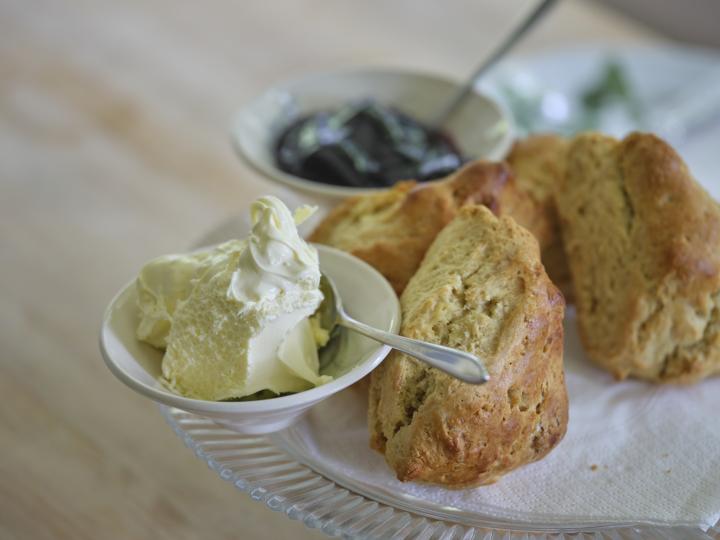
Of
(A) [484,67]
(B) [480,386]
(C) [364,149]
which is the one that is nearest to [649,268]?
(B) [480,386]

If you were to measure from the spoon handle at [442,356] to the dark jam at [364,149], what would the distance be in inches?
29.1

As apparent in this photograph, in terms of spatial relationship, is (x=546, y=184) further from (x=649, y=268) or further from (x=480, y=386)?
(x=480, y=386)

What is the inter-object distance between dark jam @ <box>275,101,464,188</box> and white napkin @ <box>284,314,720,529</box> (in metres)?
0.63

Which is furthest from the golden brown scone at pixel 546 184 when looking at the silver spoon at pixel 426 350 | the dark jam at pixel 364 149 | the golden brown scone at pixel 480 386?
the silver spoon at pixel 426 350

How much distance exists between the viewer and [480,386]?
1.07 meters

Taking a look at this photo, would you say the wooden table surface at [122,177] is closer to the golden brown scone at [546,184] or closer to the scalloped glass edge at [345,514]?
the scalloped glass edge at [345,514]

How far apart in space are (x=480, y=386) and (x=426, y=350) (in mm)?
99

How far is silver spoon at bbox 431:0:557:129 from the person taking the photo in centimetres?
203

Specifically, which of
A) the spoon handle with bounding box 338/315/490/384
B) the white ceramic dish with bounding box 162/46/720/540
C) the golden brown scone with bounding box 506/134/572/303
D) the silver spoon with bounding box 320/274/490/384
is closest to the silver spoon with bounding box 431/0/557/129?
the golden brown scone with bounding box 506/134/572/303

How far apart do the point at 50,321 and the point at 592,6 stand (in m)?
2.85

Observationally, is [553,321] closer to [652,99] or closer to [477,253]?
[477,253]

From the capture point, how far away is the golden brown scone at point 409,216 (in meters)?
1.35

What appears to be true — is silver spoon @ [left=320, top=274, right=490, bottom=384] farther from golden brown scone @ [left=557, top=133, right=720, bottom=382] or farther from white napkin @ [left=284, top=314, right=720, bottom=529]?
golden brown scone @ [left=557, top=133, right=720, bottom=382]

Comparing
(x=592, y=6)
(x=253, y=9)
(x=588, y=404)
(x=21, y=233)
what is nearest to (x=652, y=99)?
(x=592, y=6)
